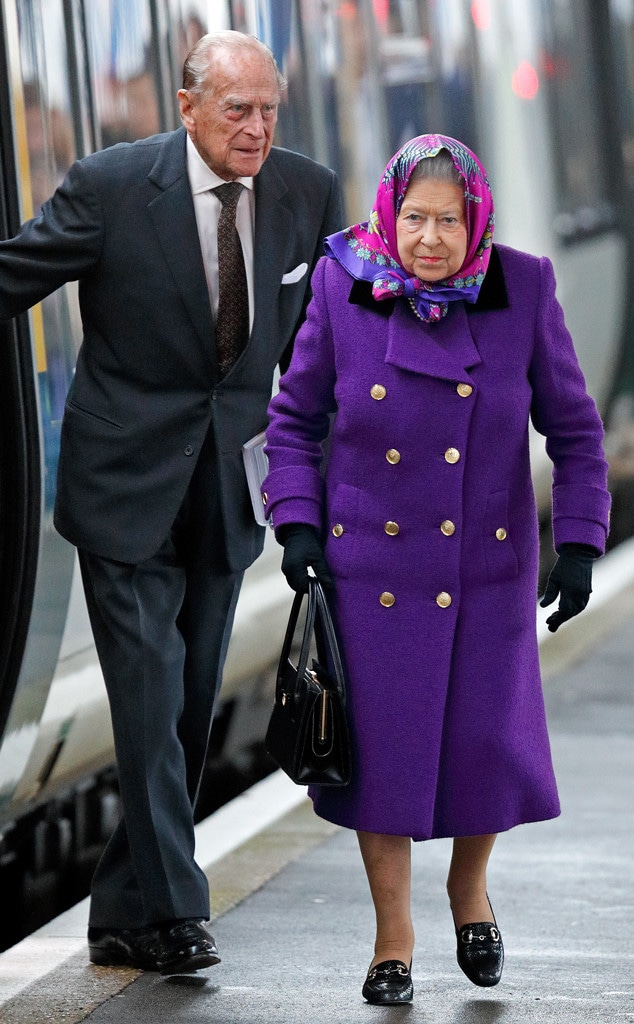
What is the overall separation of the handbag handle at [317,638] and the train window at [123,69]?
1.39m

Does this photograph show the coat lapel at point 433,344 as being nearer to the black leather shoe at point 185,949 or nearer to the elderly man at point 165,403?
the elderly man at point 165,403

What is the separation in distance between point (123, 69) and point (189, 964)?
2002mm

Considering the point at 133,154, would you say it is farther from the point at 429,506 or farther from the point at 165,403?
the point at 429,506

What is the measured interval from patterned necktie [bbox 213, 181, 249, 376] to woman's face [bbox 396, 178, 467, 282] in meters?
0.40

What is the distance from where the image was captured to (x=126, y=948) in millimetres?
3580

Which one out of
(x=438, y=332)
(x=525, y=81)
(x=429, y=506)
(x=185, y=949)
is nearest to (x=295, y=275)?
(x=438, y=332)

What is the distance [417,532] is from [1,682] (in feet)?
3.73

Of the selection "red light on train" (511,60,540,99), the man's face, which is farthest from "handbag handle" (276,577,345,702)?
"red light on train" (511,60,540,99)

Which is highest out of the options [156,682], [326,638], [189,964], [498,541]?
[498,541]

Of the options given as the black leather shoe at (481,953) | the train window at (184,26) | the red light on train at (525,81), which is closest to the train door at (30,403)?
the train window at (184,26)

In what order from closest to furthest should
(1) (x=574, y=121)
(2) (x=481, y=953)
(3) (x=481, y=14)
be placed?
(2) (x=481, y=953) → (3) (x=481, y=14) → (1) (x=574, y=121)

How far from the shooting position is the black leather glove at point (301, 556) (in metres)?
3.24

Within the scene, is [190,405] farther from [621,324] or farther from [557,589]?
[621,324]

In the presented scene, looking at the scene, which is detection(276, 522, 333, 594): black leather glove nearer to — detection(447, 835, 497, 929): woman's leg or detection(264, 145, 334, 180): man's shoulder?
detection(447, 835, 497, 929): woman's leg
